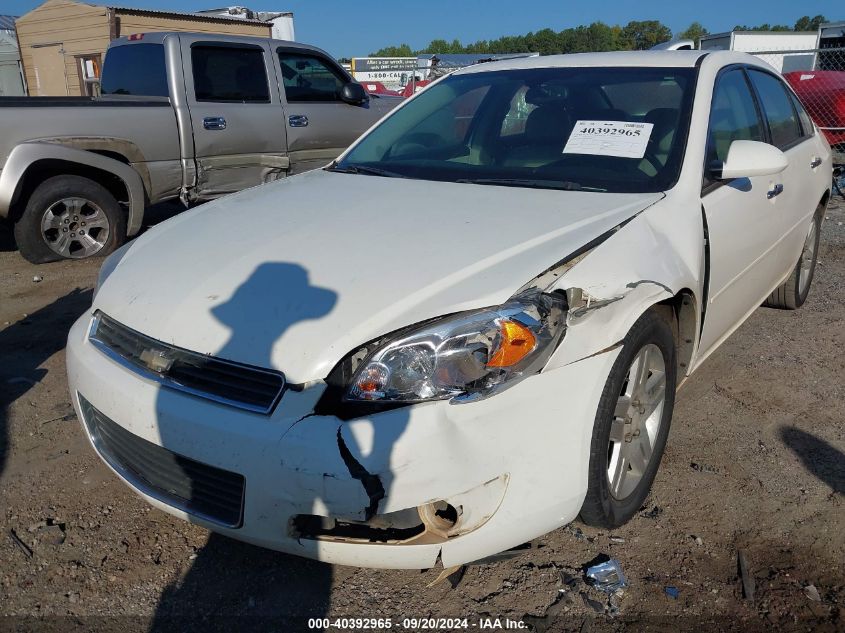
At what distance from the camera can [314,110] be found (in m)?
7.55

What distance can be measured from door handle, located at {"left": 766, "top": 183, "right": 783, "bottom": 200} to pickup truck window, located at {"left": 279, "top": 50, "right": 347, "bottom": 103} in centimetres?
516

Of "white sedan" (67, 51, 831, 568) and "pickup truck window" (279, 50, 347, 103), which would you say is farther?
"pickup truck window" (279, 50, 347, 103)

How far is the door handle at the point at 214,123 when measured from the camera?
669 centimetres

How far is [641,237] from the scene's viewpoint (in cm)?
251

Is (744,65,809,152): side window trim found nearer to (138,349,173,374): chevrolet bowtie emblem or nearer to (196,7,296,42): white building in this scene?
(138,349,173,374): chevrolet bowtie emblem

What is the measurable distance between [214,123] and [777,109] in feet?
16.0

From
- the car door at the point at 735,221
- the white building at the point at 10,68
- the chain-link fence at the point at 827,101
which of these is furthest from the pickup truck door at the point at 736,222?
the white building at the point at 10,68

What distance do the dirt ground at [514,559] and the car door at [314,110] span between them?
4584 mm

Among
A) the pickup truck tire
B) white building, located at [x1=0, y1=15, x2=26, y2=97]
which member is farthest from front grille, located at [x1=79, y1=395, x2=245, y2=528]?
white building, located at [x1=0, y1=15, x2=26, y2=97]

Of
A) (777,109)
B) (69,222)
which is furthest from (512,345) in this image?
(69,222)

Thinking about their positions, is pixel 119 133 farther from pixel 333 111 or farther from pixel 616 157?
pixel 616 157

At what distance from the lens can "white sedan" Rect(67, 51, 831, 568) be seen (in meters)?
1.93

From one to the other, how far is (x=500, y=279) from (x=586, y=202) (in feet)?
2.51

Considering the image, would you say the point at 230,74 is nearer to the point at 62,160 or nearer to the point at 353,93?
the point at 353,93
